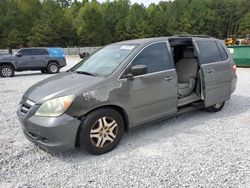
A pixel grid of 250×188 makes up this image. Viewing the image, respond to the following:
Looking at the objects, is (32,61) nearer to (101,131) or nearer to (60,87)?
(60,87)

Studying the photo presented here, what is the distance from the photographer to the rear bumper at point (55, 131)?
12.1ft

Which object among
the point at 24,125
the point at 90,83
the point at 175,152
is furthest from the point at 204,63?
the point at 24,125

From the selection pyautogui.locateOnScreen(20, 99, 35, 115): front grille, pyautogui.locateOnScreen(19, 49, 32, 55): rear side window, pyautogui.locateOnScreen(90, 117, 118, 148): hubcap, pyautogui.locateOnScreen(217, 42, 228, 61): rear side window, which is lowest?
pyautogui.locateOnScreen(19, 49, 32, 55): rear side window

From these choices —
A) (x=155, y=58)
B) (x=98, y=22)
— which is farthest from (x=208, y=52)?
(x=98, y=22)

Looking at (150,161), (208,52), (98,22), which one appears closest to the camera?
(150,161)

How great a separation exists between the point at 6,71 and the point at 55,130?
42.3ft

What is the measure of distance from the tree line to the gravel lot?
52945mm

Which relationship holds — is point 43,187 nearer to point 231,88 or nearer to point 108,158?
A: point 108,158

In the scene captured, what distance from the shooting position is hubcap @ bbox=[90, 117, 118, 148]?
4016mm

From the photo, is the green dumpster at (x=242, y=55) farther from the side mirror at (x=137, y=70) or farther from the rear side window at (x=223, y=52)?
the side mirror at (x=137, y=70)

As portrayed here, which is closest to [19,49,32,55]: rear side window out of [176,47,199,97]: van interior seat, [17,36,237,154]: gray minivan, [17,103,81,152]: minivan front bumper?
[17,36,237,154]: gray minivan

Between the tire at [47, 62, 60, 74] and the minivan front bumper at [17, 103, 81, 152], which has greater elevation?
the minivan front bumper at [17, 103, 81, 152]

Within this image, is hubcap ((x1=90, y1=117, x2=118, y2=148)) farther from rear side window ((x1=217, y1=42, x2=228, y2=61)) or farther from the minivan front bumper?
rear side window ((x1=217, y1=42, x2=228, y2=61))

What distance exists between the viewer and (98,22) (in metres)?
60.2
